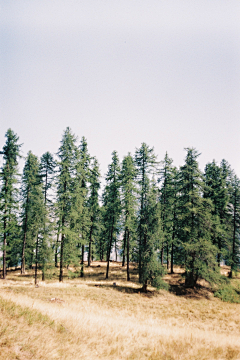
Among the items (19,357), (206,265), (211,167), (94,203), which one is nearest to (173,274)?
(206,265)

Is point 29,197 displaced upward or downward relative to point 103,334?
upward

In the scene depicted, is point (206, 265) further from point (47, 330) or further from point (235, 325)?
point (47, 330)

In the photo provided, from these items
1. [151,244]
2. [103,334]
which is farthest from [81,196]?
[103,334]

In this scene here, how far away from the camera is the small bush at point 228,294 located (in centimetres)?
1916

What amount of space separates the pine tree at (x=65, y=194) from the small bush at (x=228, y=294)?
17.4 meters

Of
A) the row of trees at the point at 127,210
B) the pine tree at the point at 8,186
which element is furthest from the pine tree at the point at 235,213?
the pine tree at the point at 8,186

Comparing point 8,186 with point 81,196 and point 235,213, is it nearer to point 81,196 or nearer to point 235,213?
point 81,196

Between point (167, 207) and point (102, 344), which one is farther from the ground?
point (167, 207)

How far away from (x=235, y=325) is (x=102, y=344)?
477 inches

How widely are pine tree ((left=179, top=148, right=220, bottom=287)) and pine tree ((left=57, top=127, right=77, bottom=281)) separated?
1317cm

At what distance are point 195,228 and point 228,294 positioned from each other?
25.9 ft

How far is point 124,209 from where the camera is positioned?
75.5ft

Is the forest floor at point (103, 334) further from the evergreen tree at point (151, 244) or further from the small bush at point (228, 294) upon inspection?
the small bush at point (228, 294)

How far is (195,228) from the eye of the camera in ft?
67.9
